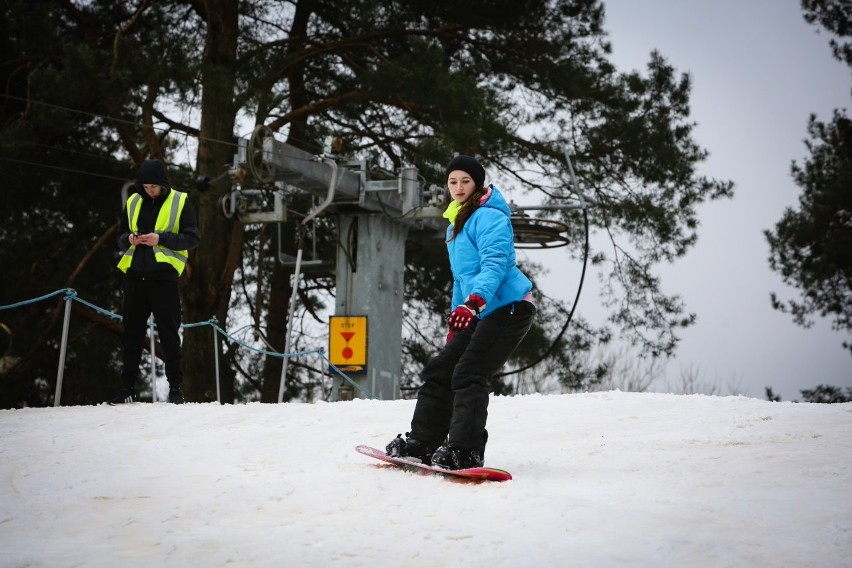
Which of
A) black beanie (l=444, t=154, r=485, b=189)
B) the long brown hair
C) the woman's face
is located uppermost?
black beanie (l=444, t=154, r=485, b=189)

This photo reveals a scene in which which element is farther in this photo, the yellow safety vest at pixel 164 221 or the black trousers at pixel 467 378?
the yellow safety vest at pixel 164 221

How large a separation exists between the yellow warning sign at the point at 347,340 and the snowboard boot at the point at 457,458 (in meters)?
9.75

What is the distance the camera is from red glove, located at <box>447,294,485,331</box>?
4.90 meters

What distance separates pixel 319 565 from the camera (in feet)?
12.1

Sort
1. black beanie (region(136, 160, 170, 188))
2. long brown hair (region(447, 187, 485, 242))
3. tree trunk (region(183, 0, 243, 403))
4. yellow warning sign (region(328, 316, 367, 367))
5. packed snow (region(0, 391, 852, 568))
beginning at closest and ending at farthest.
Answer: packed snow (region(0, 391, 852, 568))
long brown hair (region(447, 187, 485, 242))
black beanie (region(136, 160, 170, 188))
yellow warning sign (region(328, 316, 367, 367))
tree trunk (region(183, 0, 243, 403))

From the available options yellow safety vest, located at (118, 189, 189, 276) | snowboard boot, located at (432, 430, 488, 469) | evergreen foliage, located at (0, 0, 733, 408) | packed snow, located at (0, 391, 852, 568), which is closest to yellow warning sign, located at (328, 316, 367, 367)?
evergreen foliage, located at (0, 0, 733, 408)

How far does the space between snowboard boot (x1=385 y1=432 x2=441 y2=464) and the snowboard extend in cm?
3

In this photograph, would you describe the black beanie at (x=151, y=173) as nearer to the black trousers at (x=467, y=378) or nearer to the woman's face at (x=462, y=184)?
the woman's face at (x=462, y=184)

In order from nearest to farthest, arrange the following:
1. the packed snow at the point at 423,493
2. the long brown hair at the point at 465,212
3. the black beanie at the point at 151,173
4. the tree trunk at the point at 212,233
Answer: the packed snow at the point at 423,493
the long brown hair at the point at 465,212
the black beanie at the point at 151,173
the tree trunk at the point at 212,233

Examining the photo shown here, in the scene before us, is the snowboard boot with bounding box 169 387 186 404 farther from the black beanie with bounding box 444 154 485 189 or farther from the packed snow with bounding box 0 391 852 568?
the black beanie with bounding box 444 154 485 189

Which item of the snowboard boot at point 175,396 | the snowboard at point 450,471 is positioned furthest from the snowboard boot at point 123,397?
the snowboard at point 450,471

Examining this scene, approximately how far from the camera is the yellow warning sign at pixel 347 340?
14867 millimetres

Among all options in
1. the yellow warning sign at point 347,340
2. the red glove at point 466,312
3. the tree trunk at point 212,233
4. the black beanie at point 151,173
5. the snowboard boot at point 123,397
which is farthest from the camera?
the tree trunk at point 212,233

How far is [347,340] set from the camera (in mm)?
14984
